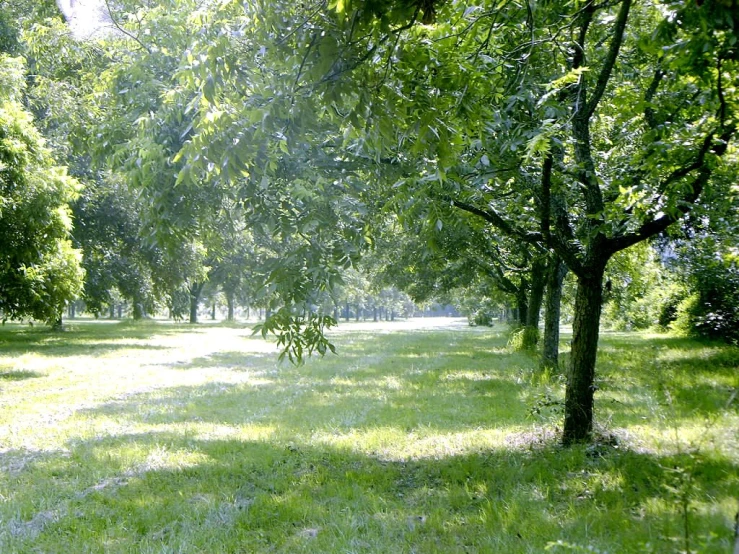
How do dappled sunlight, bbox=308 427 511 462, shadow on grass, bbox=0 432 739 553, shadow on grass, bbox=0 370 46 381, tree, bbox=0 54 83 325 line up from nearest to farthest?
shadow on grass, bbox=0 432 739 553, dappled sunlight, bbox=308 427 511 462, tree, bbox=0 54 83 325, shadow on grass, bbox=0 370 46 381

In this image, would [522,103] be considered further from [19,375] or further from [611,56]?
[19,375]

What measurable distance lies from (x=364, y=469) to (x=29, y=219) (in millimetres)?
11515

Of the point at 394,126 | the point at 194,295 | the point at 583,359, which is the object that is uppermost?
the point at 394,126

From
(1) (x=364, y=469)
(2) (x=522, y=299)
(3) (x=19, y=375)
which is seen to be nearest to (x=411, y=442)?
(1) (x=364, y=469)

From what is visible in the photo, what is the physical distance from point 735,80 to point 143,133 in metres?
5.99

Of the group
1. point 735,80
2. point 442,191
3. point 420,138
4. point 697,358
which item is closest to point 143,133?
point 442,191

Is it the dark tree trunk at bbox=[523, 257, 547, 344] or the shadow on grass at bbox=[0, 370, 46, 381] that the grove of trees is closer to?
the shadow on grass at bbox=[0, 370, 46, 381]

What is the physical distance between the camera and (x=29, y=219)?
46.1 feet

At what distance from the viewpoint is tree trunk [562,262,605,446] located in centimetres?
720

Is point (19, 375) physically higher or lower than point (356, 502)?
lower

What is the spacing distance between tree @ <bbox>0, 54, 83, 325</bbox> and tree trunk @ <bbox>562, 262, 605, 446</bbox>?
12144 mm

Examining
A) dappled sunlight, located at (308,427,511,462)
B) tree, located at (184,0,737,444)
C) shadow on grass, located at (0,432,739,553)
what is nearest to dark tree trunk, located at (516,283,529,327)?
tree, located at (184,0,737,444)

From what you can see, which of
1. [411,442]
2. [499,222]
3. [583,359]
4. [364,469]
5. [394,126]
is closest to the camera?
[394,126]

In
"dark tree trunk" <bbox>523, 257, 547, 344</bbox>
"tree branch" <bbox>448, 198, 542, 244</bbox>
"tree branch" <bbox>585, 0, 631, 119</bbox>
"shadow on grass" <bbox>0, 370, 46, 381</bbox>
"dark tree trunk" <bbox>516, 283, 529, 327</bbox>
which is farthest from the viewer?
"dark tree trunk" <bbox>516, 283, 529, 327</bbox>
